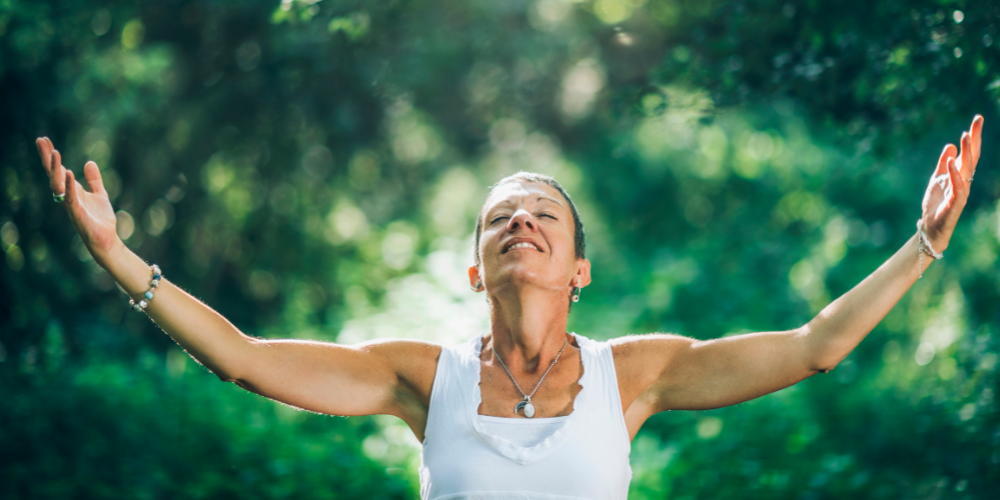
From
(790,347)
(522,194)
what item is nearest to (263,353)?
(522,194)

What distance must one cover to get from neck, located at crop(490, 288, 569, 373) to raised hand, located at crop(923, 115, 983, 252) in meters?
1.07

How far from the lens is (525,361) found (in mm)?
2355

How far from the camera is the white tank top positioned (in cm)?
200

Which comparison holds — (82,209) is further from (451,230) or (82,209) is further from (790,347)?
(451,230)

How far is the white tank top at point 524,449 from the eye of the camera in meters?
2.00

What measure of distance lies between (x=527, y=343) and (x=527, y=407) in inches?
9.2

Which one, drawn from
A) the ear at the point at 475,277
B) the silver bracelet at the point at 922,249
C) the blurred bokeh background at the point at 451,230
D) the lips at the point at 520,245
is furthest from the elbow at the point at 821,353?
the blurred bokeh background at the point at 451,230

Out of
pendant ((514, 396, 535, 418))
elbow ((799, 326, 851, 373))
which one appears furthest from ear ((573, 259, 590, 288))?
elbow ((799, 326, 851, 373))

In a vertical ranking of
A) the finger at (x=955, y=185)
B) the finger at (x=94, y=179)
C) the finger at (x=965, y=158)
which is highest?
the finger at (x=965, y=158)

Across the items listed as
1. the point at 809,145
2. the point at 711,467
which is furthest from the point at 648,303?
the point at 809,145

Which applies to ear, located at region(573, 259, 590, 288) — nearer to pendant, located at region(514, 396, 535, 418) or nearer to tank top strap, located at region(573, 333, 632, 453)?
tank top strap, located at region(573, 333, 632, 453)

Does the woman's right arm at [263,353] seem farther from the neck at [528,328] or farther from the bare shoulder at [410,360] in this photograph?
the neck at [528,328]

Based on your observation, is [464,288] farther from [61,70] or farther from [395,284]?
[61,70]

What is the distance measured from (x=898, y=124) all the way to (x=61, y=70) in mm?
5530
